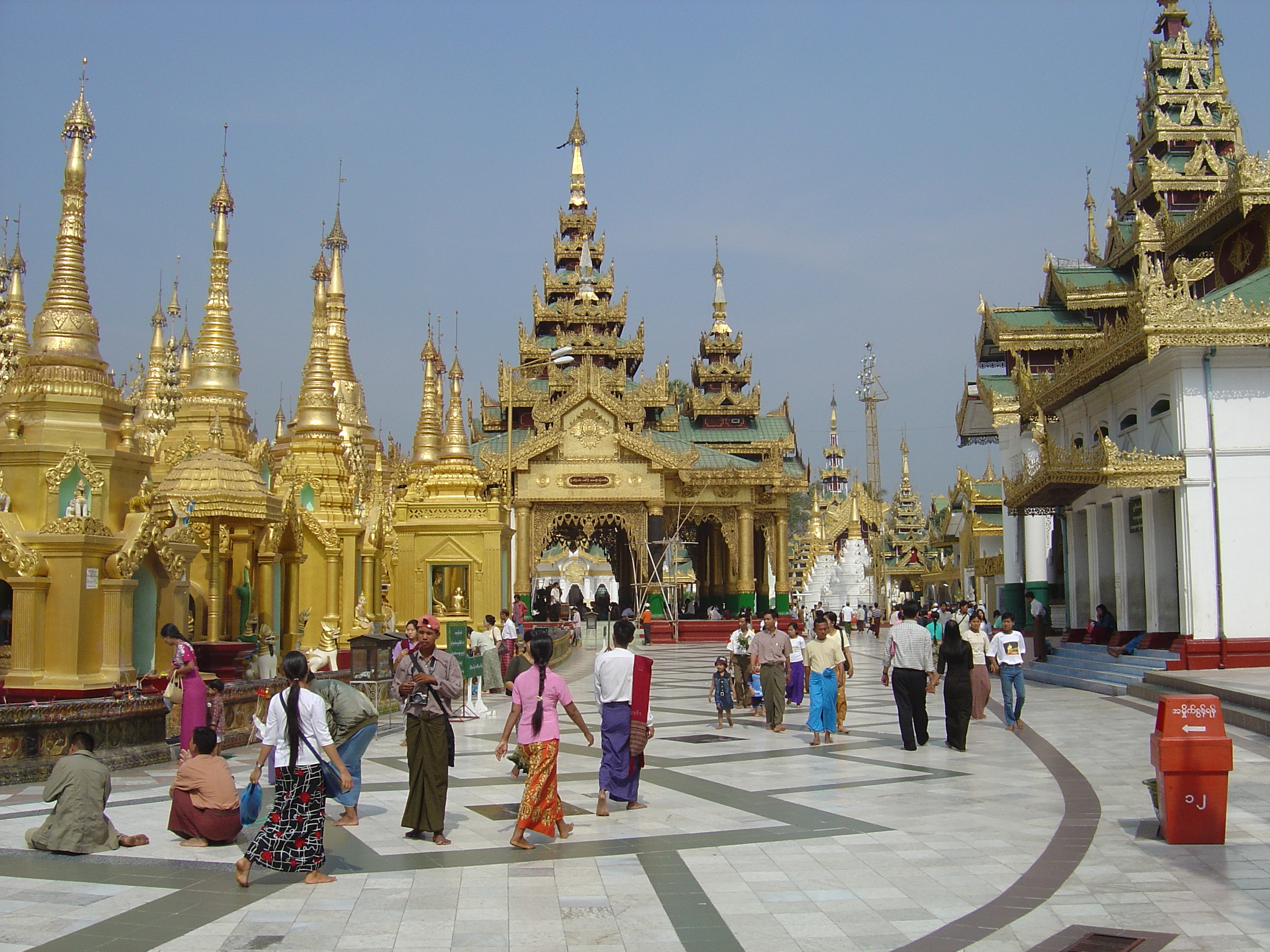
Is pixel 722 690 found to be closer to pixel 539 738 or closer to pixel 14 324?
pixel 539 738

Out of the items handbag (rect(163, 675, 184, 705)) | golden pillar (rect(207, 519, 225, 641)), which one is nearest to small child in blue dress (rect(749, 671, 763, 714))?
golden pillar (rect(207, 519, 225, 641))

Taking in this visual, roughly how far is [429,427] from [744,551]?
15.0 m

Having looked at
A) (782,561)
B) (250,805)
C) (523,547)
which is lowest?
(250,805)

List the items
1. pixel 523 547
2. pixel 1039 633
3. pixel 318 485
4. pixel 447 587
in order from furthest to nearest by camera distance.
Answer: pixel 523 547
pixel 447 587
pixel 1039 633
pixel 318 485

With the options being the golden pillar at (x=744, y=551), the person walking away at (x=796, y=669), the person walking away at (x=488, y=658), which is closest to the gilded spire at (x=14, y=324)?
the person walking away at (x=488, y=658)

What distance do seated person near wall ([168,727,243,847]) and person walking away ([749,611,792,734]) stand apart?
7.30 meters

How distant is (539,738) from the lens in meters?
8.05

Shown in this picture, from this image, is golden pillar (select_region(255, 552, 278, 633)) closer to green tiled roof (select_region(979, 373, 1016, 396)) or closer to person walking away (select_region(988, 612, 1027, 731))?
person walking away (select_region(988, 612, 1027, 731))

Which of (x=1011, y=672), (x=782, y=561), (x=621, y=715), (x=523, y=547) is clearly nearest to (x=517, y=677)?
(x=621, y=715)

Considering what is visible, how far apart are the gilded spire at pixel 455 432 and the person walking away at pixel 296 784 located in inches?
757

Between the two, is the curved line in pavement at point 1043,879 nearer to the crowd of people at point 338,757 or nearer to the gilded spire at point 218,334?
the crowd of people at point 338,757

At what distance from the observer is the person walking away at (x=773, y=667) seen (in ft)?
46.3

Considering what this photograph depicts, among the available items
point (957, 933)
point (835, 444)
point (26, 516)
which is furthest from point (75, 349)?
point (835, 444)

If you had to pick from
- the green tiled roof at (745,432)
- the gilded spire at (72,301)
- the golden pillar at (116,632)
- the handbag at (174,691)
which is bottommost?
the handbag at (174,691)
